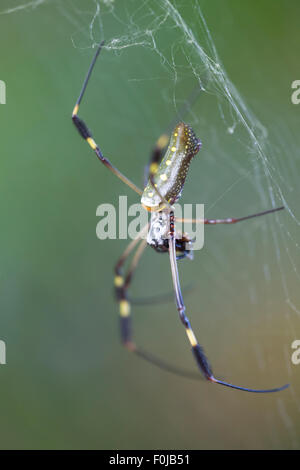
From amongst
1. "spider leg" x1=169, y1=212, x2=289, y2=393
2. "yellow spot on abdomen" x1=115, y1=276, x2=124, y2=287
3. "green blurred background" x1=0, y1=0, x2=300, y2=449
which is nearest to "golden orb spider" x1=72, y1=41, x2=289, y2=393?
"spider leg" x1=169, y1=212, x2=289, y2=393

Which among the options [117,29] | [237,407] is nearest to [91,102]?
[117,29]

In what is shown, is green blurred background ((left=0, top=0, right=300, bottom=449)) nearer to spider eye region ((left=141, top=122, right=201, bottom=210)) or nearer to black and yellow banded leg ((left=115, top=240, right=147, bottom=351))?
black and yellow banded leg ((left=115, top=240, right=147, bottom=351))

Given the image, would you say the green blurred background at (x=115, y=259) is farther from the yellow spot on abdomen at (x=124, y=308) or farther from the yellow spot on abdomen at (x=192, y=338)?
the yellow spot on abdomen at (x=192, y=338)

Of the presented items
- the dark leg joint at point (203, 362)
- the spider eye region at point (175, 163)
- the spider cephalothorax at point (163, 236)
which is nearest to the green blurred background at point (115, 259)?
the spider cephalothorax at point (163, 236)

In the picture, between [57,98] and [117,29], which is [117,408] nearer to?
[57,98]

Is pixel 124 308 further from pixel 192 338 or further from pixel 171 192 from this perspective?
pixel 171 192

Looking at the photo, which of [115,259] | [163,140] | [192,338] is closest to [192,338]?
[192,338]
